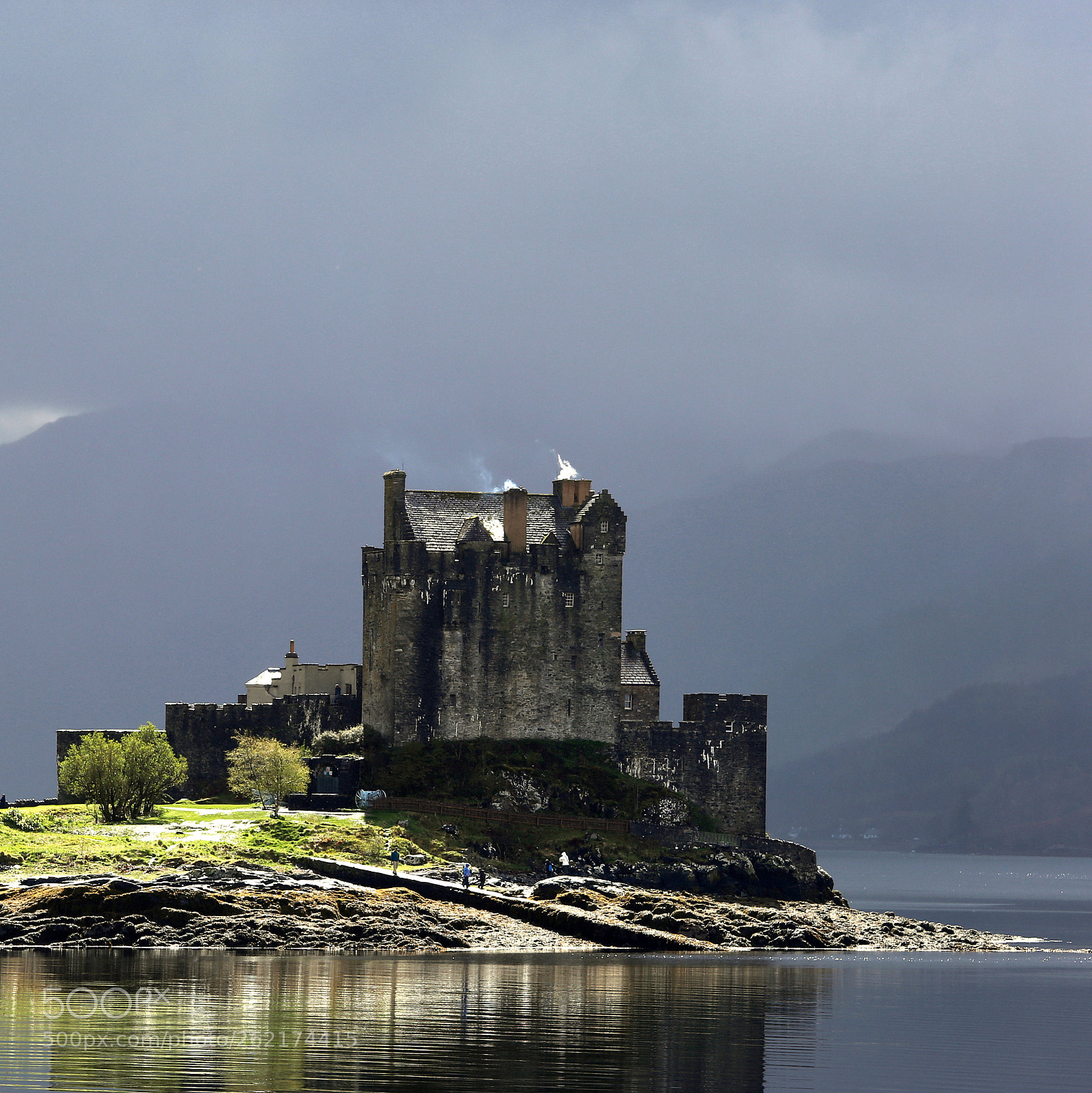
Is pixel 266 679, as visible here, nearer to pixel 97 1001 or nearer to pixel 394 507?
pixel 394 507

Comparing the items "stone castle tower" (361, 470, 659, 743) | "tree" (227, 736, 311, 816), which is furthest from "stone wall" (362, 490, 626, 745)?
"tree" (227, 736, 311, 816)

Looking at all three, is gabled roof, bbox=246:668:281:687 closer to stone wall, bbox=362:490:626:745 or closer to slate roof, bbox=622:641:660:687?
stone wall, bbox=362:490:626:745

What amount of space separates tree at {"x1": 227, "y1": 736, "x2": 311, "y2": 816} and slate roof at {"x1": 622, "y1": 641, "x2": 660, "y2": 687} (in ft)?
58.4

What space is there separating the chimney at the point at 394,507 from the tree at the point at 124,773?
15.6 metres

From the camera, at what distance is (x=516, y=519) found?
10469cm

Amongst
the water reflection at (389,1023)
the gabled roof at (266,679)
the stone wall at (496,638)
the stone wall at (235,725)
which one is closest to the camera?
the water reflection at (389,1023)

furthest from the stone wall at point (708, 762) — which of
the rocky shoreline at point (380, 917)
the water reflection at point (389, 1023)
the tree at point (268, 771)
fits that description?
the water reflection at point (389, 1023)

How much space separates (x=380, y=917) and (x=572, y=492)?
117ft

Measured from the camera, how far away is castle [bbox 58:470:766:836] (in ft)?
338

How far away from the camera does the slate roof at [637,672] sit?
354 feet

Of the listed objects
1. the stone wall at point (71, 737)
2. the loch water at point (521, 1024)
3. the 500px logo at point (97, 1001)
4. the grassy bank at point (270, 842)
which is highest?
the stone wall at point (71, 737)

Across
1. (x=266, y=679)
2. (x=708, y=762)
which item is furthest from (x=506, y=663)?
(x=266, y=679)

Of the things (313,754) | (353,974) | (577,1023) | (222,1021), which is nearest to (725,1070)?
(577,1023)

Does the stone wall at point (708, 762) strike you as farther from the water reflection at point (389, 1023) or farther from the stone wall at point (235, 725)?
the water reflection at point (389, 1023)
